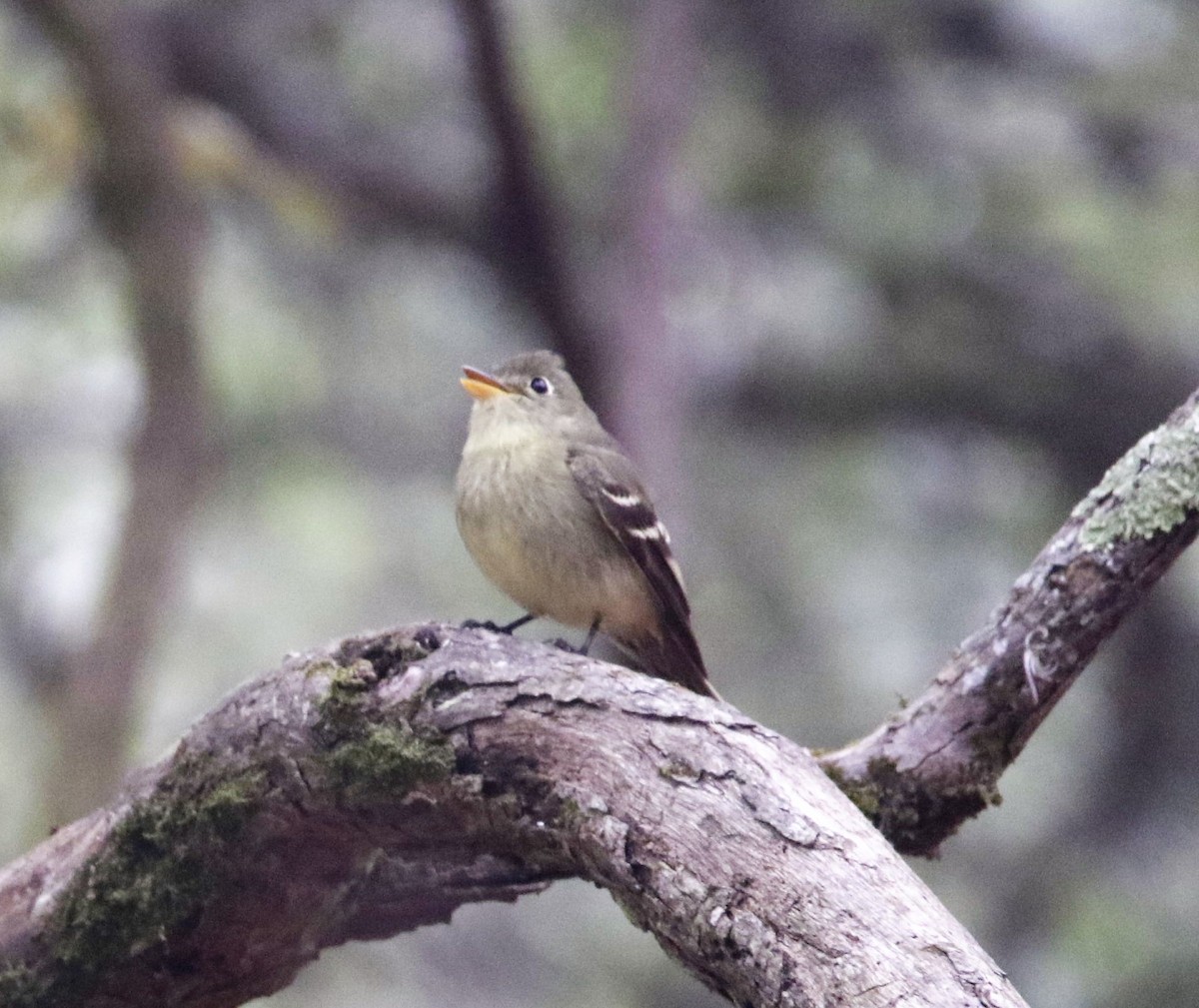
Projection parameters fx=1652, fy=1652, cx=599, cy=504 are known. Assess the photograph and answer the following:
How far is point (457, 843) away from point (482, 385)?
2147mm

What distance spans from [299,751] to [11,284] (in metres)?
5.25

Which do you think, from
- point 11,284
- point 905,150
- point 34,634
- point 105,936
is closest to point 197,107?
point 11,284

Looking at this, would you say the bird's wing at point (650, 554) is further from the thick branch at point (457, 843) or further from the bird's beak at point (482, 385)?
the thick branch at point (457, 843)

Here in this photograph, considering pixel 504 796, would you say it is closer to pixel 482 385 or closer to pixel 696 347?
pixel 482 385

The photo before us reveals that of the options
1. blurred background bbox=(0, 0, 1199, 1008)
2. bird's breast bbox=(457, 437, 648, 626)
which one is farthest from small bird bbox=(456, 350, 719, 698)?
blurred background bbox=(0, 0, 1199, 1008)

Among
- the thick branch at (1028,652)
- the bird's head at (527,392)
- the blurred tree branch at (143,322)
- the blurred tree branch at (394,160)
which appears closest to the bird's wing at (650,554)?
the bird's head at (527,392)

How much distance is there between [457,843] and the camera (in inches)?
123

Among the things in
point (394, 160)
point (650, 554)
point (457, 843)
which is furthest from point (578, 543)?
point (394, 160)

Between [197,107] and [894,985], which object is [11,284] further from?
[894,985]

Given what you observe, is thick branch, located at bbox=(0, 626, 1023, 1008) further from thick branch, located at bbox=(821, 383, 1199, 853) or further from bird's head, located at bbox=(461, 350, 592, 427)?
bird's head, located at bbox=(461, 350, 592, 427)

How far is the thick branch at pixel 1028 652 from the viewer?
307 cm

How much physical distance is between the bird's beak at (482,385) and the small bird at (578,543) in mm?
273

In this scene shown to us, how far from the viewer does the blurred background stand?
23.4 ft

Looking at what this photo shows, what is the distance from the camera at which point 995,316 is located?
7.90m
